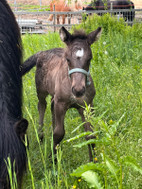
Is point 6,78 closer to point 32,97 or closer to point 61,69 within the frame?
point 61,69

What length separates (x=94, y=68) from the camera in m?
6.65

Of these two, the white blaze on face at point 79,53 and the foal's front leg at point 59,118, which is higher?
the white blaze on face at point 79,53

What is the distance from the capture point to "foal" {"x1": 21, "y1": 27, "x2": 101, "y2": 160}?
369 centimetres

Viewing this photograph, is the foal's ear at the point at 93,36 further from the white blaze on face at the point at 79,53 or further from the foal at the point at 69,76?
the white blaze on face at the point at 79,53

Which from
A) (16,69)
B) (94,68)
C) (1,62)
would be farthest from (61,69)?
(94,68)

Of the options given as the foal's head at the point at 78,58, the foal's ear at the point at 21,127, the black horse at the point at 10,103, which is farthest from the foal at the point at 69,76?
the foal's ear at the point at 21,127

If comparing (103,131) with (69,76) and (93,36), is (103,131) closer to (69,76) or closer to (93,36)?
(69,76)

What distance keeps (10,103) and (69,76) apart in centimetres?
124

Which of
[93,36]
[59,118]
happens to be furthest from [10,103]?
[93,36]

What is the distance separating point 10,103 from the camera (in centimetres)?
276

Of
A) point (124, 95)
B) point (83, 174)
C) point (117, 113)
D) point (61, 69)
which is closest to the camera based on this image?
point (83, 174)

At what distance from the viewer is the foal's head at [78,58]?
11.7ft

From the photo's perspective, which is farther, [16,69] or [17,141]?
[16,69]

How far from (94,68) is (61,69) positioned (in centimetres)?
242
